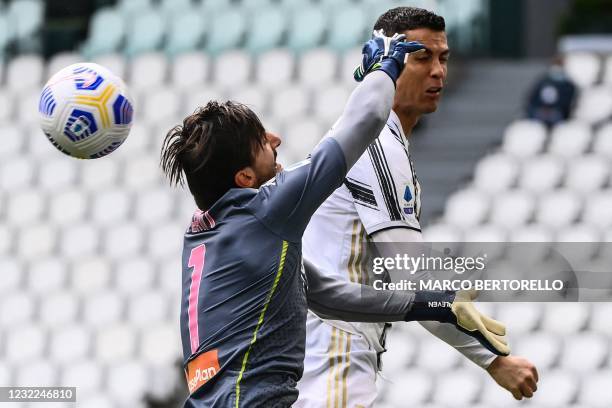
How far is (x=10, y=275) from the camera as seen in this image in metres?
11.6

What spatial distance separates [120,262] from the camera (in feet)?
37.0

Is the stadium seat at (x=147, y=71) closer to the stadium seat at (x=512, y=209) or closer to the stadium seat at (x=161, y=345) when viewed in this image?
the stadium seat at (x=161, y=345)

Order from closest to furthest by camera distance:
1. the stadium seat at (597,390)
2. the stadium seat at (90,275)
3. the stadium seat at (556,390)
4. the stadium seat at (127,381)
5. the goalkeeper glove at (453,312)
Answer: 1. the goalkeeper glove at (453,312)
2. the stadium seat at (597,390)
3. the stadium seat at (556,390)
4. the stadium seat at (127,381)
5. the stadium seat at (90,275)

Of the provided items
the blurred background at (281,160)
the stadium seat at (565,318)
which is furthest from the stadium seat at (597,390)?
the stadium seat at (565,318)

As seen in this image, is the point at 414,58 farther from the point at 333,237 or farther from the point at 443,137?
the point at 443,137

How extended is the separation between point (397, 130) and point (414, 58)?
0.30 meters

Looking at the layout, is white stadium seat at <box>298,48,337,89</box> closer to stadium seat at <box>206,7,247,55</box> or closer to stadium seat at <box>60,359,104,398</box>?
stadium seat at <box>206,7,247,55</box>

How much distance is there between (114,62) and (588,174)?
5040 millimetres

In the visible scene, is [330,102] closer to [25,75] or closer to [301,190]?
[25,75]

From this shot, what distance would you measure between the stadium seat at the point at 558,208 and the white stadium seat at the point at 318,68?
2.53m

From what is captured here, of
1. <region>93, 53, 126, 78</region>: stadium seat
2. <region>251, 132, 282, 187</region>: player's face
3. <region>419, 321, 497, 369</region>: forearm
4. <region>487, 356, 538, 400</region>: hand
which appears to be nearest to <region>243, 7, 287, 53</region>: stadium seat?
<region>93, 53, 126, 78</region>: stadium seat

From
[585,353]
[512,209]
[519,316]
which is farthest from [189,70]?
[585,353]

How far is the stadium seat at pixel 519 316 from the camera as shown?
9766 millimetres

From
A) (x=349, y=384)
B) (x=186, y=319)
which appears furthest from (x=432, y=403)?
(x=186, y=319)
